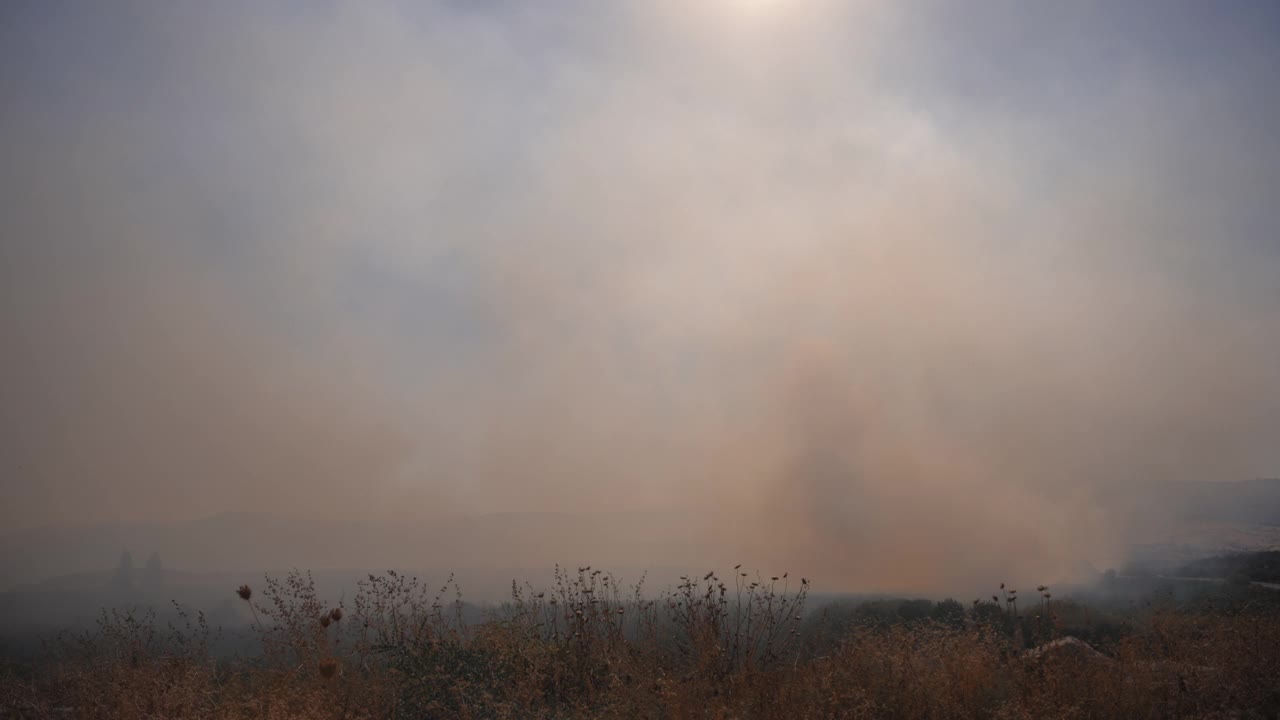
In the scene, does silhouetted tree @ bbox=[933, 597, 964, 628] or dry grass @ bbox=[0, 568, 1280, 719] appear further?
silhouetted tree @ bbox=[933, 597, 964, 628]

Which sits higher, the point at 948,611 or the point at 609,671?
the point at 609,671

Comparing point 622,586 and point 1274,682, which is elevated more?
point 622,586

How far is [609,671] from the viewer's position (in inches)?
360

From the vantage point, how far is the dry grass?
772cm

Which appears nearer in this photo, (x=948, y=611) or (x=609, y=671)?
(x=609, y=671)

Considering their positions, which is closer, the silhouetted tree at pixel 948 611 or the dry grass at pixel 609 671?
the dry grass at pixel 609 671

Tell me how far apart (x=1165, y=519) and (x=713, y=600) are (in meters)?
37.1

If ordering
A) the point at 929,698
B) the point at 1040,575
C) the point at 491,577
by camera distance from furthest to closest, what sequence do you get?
1. the point at 491,577
2. the point at 1040,575
3. the point at 929,698

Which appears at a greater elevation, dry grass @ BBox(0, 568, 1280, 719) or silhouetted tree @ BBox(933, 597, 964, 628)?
dry grass @ BBox(0, 568, 1280, 719)

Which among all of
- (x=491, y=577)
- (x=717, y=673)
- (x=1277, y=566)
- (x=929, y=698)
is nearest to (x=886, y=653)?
(x=929, y=698)

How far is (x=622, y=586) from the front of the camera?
529 inches

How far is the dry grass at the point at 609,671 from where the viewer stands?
25.3 feet

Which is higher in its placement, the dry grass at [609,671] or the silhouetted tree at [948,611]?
the dry grass at [609,671]

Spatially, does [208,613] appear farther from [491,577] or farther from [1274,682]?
[1274,682]
